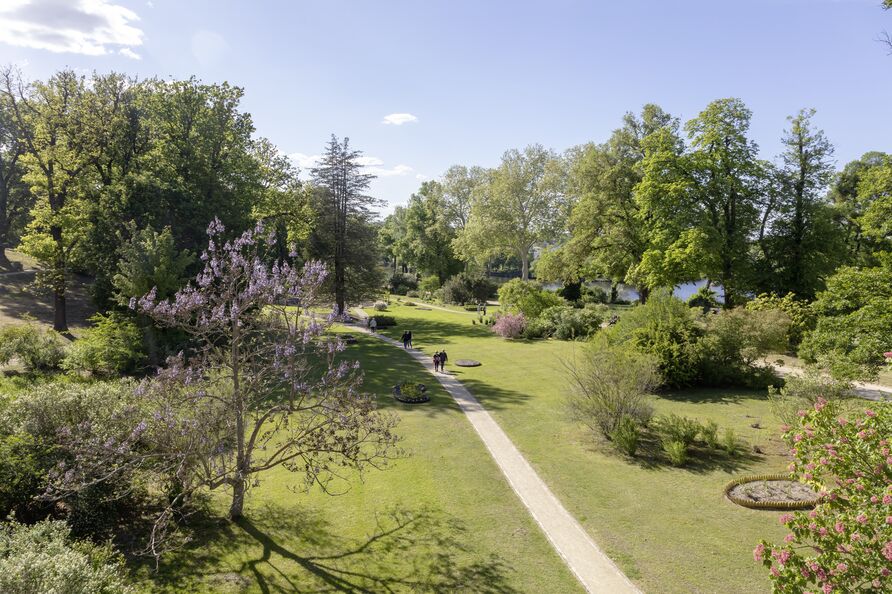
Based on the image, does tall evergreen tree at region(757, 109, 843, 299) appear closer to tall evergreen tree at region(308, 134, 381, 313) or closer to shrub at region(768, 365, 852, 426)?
shrub at region(768, 365, 852, 426)

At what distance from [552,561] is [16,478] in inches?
430

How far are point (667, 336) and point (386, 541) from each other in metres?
16.2

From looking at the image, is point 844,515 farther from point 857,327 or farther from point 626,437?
point 857,327

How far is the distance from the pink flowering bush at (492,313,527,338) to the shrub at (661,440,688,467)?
2073cm

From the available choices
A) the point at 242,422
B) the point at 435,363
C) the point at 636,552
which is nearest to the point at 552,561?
the point at 636,552

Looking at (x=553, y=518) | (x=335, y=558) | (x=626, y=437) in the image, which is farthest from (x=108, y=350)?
(x=626, y=437)

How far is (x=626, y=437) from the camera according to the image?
47.5 ft

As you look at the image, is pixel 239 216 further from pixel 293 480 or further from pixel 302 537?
pixel 302 537

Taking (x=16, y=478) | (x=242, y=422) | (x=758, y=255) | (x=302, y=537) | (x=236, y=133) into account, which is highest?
(x=236, y=133)

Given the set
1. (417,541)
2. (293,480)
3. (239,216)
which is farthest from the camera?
(239,216)

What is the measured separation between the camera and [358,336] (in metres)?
35.2

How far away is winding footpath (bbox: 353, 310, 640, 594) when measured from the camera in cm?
908

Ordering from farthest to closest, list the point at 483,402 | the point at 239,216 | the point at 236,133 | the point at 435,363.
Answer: the point at 236,133
the point at 239,216
the point at 435,363
the point at 483,402

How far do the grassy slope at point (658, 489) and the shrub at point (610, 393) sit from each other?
813mm
